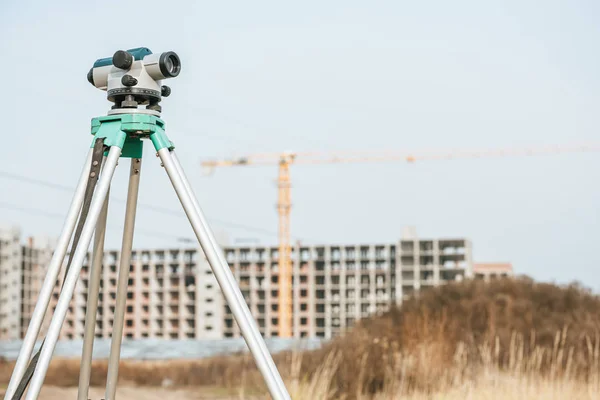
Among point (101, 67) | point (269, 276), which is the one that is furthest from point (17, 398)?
point (269, 276)

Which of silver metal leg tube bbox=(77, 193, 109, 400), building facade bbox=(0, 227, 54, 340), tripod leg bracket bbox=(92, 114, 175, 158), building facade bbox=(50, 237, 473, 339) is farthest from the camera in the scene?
building facade bbox=(50, 237, 473, 339)

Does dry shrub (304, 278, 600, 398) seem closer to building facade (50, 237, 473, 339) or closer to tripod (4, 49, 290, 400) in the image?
tripod (4, 49, 290, 400)

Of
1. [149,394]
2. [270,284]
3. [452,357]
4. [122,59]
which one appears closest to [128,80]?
[122,59]

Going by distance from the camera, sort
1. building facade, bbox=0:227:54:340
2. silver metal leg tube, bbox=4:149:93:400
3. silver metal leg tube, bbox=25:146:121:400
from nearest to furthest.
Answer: silver metal leg tube, bbox=25:146:121:400 < silver metal leg tube, bbox=4:149:93:400 < building facade, bbox=0:227:54:340

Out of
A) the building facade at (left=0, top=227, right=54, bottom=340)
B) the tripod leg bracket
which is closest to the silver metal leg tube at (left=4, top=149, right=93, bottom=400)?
the tripod leg bracket

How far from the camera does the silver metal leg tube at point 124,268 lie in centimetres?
248

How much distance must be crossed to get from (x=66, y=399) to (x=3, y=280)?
279 feet

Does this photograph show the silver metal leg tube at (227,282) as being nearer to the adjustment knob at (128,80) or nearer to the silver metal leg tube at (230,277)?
the silver metal leg tube at (230,277)

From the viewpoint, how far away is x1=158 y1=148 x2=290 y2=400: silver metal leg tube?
6.69 ft

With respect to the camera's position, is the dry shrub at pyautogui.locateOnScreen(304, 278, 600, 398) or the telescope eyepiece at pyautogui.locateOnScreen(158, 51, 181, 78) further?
the dry shrub at pyautogui.locateOnScreen(304, 278, 600, 398)

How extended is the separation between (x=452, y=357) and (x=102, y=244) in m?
6.10

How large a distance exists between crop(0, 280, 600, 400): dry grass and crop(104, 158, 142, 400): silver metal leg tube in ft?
11.3

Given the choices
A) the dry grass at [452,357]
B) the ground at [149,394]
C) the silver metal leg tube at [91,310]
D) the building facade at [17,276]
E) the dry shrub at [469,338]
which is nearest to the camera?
the silver metal leg tube at [91,310]

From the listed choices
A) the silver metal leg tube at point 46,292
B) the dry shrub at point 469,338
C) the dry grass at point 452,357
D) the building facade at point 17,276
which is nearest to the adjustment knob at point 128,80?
the silver metal leg tube at point 46,292
